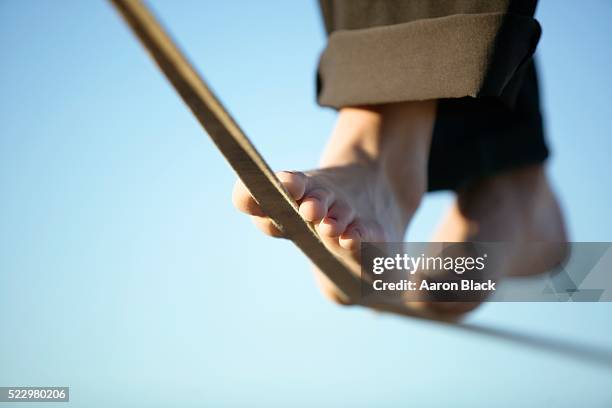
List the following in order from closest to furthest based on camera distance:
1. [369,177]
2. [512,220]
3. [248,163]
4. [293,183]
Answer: [248,163] → [293,183] → [369,177] → [512,220]

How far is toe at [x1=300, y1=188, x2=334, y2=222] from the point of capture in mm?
651

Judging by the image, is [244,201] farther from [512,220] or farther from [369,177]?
[512,220]

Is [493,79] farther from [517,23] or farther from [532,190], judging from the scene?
[532,190]

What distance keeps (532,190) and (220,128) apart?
2.91 ft

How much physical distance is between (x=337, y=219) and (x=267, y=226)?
2.8 inches

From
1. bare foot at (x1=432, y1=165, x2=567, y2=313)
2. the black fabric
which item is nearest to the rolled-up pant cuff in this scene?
the black fabric

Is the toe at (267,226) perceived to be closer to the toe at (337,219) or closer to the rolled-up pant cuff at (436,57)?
the toe at (337,219)

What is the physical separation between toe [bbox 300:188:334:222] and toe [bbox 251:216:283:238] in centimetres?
4

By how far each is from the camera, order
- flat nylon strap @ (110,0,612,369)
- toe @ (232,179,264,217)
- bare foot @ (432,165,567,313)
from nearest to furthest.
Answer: flat nylon strap @ (110,0,612,369)
toe @ (232,179,264,217)
bare foot @ (432,165,567,313)

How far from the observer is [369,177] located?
86 centimetres

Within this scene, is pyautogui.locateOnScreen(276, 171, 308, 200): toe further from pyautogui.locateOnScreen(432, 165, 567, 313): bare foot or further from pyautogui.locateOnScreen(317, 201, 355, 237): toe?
pyautogui.locateOnScreen(432, 165, 567, 313): bare foot

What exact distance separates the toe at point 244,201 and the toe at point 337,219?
0.06 m

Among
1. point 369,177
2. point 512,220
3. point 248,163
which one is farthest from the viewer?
point 512,220

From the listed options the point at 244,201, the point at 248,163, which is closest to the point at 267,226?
the point at 244,201
